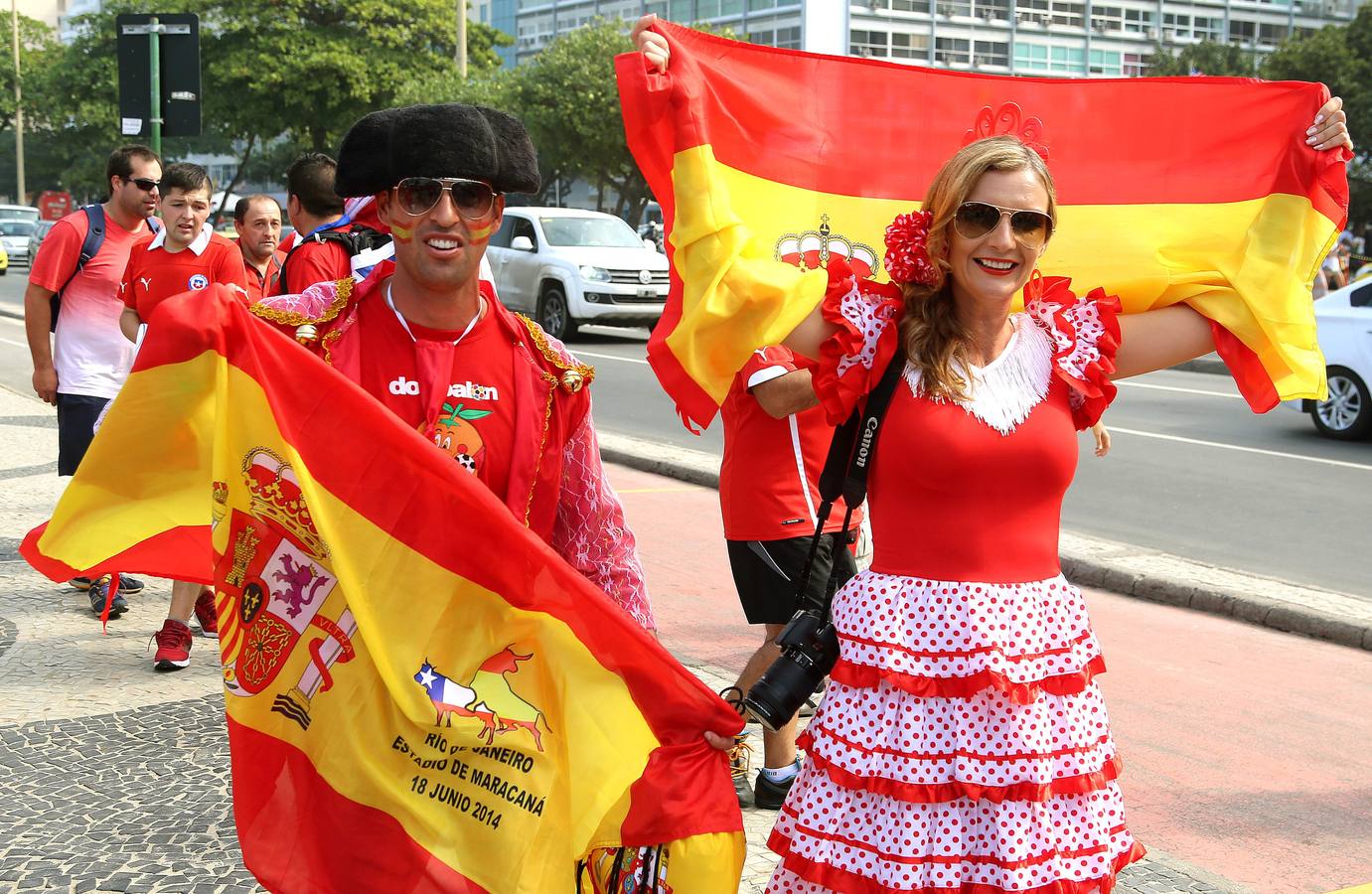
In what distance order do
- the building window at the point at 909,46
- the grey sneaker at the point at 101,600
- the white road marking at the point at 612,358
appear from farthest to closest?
the building window at the point at 909,46 → the white road marking at the point at 612,358 → the grey sneaker at the point at 101,600

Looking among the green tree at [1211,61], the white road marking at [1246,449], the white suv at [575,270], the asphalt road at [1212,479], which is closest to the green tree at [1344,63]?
the green tree at [1211,61]

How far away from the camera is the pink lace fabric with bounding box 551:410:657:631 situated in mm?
3434

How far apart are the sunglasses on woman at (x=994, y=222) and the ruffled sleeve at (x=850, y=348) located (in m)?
0.24

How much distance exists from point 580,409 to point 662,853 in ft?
3.35

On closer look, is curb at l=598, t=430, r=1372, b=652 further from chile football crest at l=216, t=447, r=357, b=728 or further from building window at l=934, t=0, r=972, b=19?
building window at l=934, t=0, r=972, b=19

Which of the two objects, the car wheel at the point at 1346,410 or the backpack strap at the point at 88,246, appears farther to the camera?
the car wheel at the point at 1346,410

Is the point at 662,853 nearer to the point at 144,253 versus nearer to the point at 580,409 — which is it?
the point at 580,409

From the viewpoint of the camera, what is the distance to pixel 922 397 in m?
3.12

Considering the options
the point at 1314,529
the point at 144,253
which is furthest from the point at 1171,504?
the point at 144,253

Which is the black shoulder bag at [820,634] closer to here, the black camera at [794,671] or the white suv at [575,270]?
the black camera at [794,671]

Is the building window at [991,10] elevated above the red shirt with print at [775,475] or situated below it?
above

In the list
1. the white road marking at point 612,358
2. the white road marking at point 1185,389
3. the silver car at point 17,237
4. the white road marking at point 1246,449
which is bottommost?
the white road marking at point 1246,449

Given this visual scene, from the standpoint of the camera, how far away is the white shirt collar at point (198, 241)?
6.95m

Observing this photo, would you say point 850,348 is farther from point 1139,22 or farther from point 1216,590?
point 1139,22
